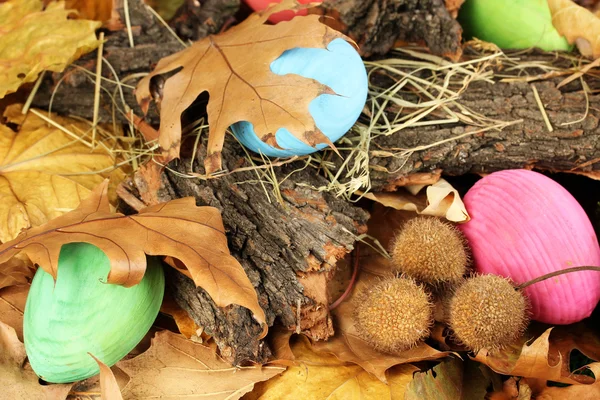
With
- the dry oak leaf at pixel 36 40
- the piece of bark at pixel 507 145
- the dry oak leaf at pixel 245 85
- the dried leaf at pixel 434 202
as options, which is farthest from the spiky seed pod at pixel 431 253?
the dry oak leaf at pixel 36 40

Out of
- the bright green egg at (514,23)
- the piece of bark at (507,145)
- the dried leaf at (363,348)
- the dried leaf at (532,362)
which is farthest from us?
the bright green egg at (514,23)

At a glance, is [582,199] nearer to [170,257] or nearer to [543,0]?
[543,0]

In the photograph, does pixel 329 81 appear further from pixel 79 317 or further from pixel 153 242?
pixel 79 317

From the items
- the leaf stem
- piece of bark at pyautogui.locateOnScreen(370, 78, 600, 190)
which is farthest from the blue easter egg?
the leaf stem

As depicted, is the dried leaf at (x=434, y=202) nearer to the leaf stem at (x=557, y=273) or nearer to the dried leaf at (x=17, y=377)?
the leaf stem at (x=557, y=273)

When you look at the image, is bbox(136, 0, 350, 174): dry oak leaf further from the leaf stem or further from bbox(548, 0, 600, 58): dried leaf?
bbox(548, 0, 600, 58): dried leaf

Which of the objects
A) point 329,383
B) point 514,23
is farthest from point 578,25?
point 329,383
